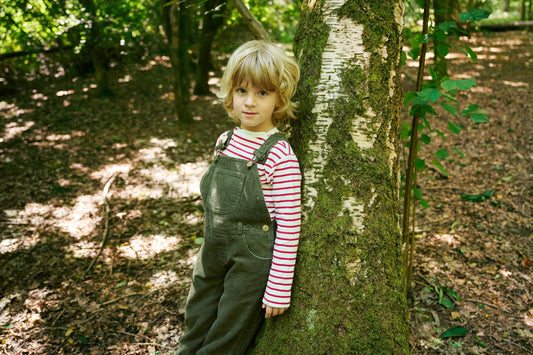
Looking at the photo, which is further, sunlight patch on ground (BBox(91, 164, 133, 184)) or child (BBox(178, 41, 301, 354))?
sunlight patch on ground (BBox(91, 164, 133, 184))

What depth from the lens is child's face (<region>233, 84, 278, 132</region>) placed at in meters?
1.78

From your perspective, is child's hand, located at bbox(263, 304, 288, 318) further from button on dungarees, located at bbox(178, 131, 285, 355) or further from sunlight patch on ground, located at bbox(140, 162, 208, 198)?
sunlight patch on ground, located at bbox(140, 162, 208, 198)

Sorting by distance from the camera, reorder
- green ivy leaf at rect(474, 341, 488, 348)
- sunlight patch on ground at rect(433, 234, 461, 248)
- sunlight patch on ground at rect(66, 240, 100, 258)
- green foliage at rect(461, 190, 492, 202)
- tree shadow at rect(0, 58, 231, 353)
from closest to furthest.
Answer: green ivy leaf at rect(474, 341, 488, 348)
tree shadow at rect(0, 58, 231, 353)
sunlight patch on ground at rect(433, 234, 461, 248)
sunlight patch on ground at rect(66, 240, 100, 258)
green foliage at rect(461, 190, 492, 202)

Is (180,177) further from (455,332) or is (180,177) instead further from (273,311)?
(455,332)

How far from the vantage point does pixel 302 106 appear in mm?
1910

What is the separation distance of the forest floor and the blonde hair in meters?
1.85

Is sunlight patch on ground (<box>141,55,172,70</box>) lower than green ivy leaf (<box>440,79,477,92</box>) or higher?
higher

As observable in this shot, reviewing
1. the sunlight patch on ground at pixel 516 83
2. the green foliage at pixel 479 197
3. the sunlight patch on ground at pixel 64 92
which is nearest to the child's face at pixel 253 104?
the green foliage at pixel 479 197

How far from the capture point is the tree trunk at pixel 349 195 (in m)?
1.70

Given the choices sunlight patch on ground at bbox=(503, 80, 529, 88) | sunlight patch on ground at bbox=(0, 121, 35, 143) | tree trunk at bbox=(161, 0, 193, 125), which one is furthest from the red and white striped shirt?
sunlight patch on ground at bbox=(503, 80, 529, 88)

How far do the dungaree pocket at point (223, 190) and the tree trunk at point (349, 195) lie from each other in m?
0.36

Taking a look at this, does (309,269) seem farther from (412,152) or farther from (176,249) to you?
(176,249)

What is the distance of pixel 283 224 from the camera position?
1.72 meters

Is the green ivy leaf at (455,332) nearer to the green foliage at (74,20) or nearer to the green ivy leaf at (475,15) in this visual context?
the green ivy leaf at (475,15)
